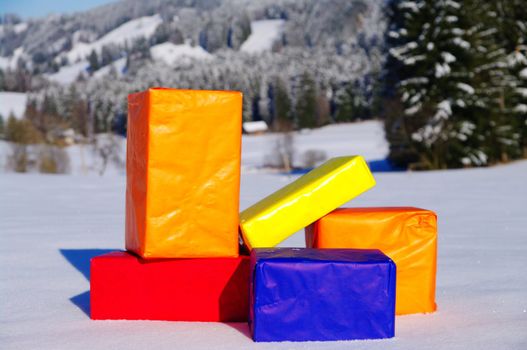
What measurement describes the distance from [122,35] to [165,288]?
167928mm

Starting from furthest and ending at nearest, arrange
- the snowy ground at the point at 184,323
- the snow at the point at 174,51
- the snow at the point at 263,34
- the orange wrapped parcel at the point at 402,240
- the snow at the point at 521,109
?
the snow at the point at 263,34 < the snow at the point at 174,51 < the snow at the point at 521,109 < the orange wrapped parcel at the point at 402,240 < the snowy ground at the point at 184,323

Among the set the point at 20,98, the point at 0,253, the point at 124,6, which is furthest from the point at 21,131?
the point at 124,6

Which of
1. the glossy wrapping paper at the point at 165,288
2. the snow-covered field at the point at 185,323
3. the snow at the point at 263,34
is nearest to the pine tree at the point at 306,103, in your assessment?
the snow-covered field at the point at 185,323

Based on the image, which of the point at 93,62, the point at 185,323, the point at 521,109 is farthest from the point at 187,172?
the point at 93,62

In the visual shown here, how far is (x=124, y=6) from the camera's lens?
578 feet

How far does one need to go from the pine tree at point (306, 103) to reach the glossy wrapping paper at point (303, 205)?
5419 centimetres

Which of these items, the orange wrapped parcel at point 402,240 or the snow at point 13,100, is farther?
the snow at point 13,100

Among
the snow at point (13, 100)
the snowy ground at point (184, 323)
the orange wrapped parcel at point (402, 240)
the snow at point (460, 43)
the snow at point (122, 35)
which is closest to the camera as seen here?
the snowy ground at point (184, 323)

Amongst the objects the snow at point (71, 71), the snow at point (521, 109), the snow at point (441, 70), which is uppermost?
the snow at point (441, 70)

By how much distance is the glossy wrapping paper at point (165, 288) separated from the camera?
366 cm

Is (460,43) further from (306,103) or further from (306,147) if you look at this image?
(306,103)

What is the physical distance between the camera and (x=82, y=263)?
544cm

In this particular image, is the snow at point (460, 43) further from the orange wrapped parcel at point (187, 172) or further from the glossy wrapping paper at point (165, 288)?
the glossy wrapping paper at point (165, 288)

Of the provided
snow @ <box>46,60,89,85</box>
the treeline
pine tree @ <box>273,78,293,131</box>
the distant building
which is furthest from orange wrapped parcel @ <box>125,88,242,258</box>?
snow @ <box>46,60,89,85</box>
